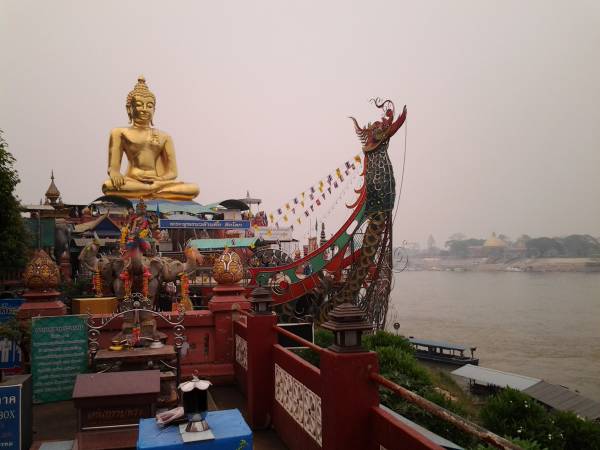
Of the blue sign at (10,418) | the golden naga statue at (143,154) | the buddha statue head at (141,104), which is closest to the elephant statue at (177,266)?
the blue sign at (10,418)

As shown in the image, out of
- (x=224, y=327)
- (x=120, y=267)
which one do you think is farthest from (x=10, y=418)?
(x=120, y=267)

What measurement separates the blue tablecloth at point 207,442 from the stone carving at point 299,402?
1.02 metres

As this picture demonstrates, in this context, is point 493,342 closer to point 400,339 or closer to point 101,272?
point 400,339

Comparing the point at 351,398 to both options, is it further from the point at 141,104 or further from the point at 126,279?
the point at 141,104

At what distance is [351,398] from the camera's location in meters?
3.98

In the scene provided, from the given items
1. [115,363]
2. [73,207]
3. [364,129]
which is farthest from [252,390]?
[73,207]

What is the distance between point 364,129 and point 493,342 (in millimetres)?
13544

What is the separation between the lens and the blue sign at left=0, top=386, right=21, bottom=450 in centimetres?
520

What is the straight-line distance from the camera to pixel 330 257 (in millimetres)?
17047

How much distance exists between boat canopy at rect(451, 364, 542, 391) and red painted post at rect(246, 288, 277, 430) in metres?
7.93

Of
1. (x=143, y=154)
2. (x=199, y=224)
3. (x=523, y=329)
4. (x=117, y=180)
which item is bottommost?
(x=523, y=329)

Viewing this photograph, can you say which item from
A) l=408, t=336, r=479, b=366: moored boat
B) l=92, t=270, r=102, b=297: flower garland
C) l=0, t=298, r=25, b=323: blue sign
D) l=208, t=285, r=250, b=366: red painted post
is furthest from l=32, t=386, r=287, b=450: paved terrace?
l=408, t=336, r=479, b=366: moored boat

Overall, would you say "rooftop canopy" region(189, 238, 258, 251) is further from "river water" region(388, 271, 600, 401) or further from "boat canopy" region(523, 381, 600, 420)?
"boat canopy" region(523, 381, 600, 420)

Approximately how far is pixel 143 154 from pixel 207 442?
20.5 metres
